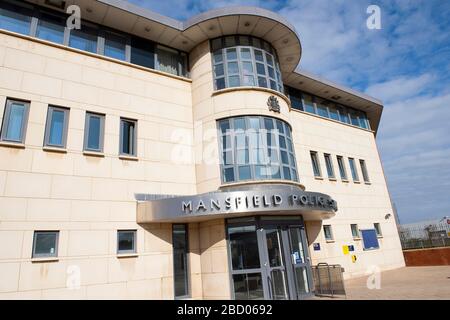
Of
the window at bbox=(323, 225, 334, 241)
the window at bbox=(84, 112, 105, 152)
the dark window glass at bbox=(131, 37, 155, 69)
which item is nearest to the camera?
the window at bbox=(84, 112, 105, 152)

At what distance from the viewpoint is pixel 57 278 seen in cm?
866

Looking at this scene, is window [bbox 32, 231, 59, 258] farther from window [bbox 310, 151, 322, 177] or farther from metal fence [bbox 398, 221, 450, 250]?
metal fence [bbox 398, 221, 450, 250]

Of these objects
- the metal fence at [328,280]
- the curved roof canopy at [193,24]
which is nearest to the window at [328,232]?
the metal fence at [328,280]

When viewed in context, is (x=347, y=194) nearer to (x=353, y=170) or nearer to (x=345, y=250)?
(x=353, y=170)

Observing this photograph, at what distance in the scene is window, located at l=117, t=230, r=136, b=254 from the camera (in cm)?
995

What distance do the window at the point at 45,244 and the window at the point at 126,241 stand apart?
1803 mm

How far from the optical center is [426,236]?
66.0 feet

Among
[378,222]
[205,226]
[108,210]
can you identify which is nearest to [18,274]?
[108,210]

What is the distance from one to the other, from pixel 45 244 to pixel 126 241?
2.32m

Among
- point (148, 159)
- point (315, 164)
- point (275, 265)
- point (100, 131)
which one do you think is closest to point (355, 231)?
point (315, 164)

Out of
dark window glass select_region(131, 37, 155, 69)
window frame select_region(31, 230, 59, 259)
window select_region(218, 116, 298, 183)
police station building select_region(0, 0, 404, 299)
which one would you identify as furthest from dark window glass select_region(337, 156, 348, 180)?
window frame select_region(31, 230, 59, 259)

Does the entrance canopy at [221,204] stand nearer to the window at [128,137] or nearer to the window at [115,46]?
the window at [128,137]

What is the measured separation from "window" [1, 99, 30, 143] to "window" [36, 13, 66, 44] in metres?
2.78
